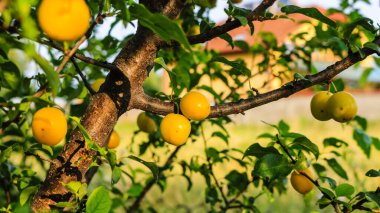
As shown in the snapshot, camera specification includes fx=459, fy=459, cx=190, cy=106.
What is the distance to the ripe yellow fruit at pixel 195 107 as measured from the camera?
1.07m

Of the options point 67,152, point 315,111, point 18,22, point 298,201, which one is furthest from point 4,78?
point 298,201

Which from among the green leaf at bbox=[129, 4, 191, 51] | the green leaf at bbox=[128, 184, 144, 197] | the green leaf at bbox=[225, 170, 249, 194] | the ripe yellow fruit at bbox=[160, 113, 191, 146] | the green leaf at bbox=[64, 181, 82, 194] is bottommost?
the green leaf at bbox=[128, 184, 144, 197]

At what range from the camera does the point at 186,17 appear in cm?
181

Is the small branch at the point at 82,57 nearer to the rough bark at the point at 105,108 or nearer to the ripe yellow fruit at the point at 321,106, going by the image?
the rough bark at the point at 105,108

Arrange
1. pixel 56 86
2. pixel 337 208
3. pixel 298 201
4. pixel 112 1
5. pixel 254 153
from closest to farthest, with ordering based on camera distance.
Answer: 1. pixel 56 86
2. pixel 112 1
3. pixel 337 208
4. pixel 254 153
5. pixel 298 201

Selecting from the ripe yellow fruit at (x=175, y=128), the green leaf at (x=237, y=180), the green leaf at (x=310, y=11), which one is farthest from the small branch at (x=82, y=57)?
the green leaf at (x=237, y=180)

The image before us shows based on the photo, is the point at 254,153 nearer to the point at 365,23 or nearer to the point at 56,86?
the point at 365,23

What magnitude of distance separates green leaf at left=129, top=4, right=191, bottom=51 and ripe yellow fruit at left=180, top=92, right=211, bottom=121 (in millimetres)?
348

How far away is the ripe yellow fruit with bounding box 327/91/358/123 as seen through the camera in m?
1.20

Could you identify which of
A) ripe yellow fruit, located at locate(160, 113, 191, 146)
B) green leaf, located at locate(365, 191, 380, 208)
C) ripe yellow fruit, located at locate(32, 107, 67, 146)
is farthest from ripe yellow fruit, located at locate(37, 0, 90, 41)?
green leaf, located at locate(365, 191, 380, 208)

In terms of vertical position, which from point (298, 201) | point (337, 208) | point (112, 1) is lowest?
point (298, 201)

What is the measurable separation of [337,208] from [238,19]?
19.4 inches

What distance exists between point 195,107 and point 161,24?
39 cm

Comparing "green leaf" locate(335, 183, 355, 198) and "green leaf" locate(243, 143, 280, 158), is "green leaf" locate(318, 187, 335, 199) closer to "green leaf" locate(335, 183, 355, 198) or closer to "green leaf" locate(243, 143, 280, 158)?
"green leaf" locate(335, 183, 355, 198)
